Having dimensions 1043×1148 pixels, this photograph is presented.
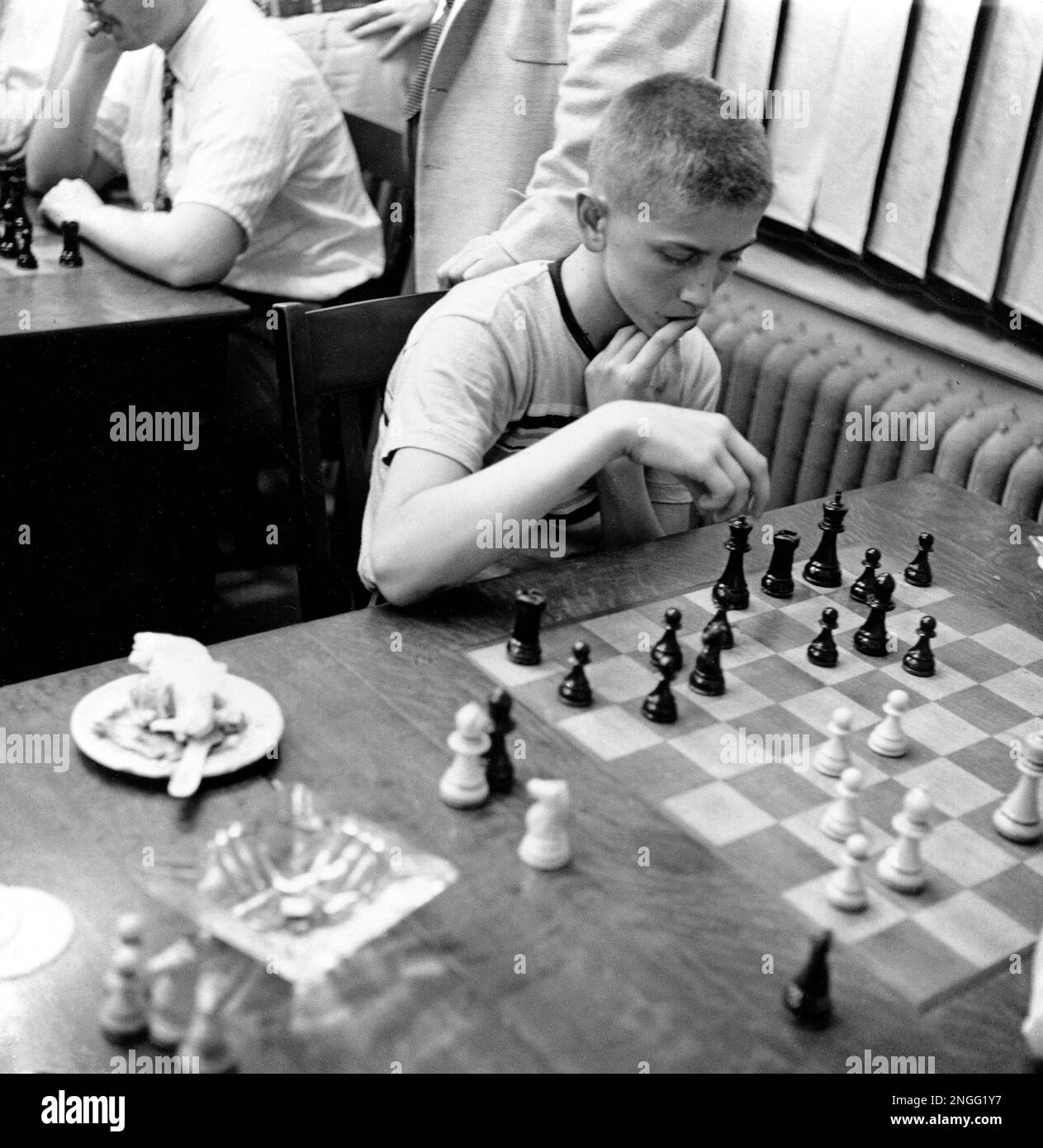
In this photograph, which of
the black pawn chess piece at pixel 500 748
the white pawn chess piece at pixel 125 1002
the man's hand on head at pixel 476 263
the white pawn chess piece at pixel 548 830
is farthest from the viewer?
the man's hand on head at pixel 476 263

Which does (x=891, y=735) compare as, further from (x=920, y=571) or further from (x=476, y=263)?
(x=476, y=263)

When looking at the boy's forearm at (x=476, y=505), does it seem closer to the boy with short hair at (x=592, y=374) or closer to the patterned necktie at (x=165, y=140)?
the boy with short hair at (x=592, y=374)

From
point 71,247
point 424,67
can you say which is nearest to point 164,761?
point 71,247

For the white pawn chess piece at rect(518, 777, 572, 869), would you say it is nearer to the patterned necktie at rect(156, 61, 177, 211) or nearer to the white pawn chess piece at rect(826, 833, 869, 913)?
the white pawn chess piece at rect(826, 833, 869, 913)

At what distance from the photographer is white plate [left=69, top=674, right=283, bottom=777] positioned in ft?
4.25

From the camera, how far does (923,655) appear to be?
5.35 ft

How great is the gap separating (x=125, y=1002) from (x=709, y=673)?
30.6 inches

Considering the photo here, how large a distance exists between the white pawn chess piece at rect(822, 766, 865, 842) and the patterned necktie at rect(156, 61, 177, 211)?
7.89 feet

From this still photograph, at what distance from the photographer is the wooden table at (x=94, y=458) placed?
2.63 m

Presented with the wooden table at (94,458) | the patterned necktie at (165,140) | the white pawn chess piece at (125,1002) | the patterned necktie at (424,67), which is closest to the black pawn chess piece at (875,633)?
the white pawn chess piece at (125,1002)

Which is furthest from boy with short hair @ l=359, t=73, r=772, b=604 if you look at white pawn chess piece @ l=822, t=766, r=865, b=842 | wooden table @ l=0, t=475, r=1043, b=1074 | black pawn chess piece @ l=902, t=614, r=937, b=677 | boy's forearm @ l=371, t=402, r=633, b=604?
white pawn chess piece @ l=822, t=766, r=865, b=842

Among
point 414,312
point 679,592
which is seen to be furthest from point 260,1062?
point 414,312

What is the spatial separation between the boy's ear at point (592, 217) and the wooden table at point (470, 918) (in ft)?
2.44
